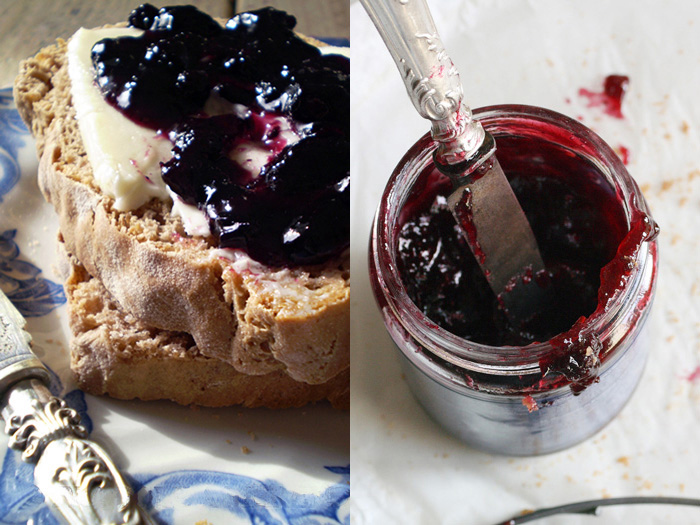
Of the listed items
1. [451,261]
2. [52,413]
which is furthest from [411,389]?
[52,413]

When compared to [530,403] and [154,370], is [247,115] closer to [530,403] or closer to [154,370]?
[154,370]

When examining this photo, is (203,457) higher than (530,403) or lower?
lower

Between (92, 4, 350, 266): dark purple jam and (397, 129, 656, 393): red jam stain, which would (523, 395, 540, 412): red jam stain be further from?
(92, 4, 350, 266): dark purple jam

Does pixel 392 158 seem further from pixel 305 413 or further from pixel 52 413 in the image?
pixel 52 413

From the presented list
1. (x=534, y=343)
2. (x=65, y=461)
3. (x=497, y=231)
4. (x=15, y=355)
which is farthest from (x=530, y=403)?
(x=15, y=355)

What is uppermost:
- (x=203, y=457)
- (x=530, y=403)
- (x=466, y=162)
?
(x=466, y=162)

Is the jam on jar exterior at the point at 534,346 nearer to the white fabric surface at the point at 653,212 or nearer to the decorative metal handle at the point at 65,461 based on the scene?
the white fabric surface at the point at 653,212
